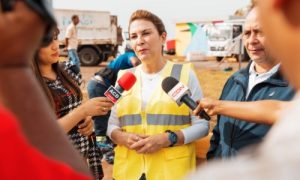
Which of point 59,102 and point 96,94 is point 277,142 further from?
point 96,94

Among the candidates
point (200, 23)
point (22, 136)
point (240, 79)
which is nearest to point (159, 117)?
point (240, 79)

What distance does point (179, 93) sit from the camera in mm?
2529

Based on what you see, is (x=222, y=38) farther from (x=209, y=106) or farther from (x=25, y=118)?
(x=25, y=118)

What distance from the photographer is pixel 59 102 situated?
2.76m

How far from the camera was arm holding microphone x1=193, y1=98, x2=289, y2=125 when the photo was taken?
2.21m

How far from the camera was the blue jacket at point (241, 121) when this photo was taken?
2395mm

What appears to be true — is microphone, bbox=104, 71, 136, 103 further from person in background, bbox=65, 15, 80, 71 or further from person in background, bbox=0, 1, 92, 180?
person in background, bbox=65, 15, 80, 71

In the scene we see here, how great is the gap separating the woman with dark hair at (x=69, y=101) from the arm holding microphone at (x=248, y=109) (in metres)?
0.62

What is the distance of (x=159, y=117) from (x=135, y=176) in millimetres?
381

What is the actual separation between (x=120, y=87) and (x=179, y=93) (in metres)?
0.39

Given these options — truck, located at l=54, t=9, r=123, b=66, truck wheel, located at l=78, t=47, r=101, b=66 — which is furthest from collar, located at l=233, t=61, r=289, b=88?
truck wheel, located at l=78, t=47, r=101, b=66

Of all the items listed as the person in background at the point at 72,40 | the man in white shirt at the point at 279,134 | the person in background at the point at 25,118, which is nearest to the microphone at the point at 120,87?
the person in background at the point at 25,118

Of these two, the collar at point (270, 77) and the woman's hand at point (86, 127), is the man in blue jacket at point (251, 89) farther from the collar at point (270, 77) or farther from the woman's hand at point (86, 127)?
the woman's hand at point (86, 127)

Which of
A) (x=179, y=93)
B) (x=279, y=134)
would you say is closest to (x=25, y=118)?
(x=279, y=134)
